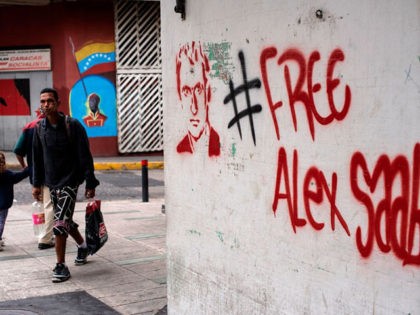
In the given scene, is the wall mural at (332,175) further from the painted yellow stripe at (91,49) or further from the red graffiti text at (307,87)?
the painted yellow stripe at (91,49)

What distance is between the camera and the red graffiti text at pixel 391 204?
3.09 metres

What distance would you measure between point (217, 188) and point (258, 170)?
0.54m

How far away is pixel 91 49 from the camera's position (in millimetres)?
18922

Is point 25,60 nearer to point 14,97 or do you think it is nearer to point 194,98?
point 14,97

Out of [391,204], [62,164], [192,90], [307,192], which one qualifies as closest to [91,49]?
[62,164]

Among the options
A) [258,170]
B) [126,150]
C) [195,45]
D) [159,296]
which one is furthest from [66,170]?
[126,150]

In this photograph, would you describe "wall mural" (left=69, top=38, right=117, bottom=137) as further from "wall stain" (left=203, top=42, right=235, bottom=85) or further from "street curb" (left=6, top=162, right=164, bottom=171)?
"wall stain" (left=203, top=42, right=235, bottom=85)

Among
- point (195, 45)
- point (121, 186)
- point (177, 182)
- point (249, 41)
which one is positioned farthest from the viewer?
point (121, 186)

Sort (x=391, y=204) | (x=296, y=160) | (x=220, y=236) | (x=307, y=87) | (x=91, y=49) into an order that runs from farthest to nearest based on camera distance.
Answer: (x=91, y=49) → (x=220, y=236) → (x=296, y=160) → (x=307, y=87) → (x=391, y=204)

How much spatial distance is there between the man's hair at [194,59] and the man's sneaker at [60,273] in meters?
2.63

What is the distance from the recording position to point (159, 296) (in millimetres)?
6145

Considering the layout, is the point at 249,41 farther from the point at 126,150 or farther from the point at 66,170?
the point at 126,150

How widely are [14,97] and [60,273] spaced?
1399 centimetres

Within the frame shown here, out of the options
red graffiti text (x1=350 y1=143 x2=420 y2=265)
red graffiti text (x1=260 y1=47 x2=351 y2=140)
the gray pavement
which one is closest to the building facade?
the gray pavement
